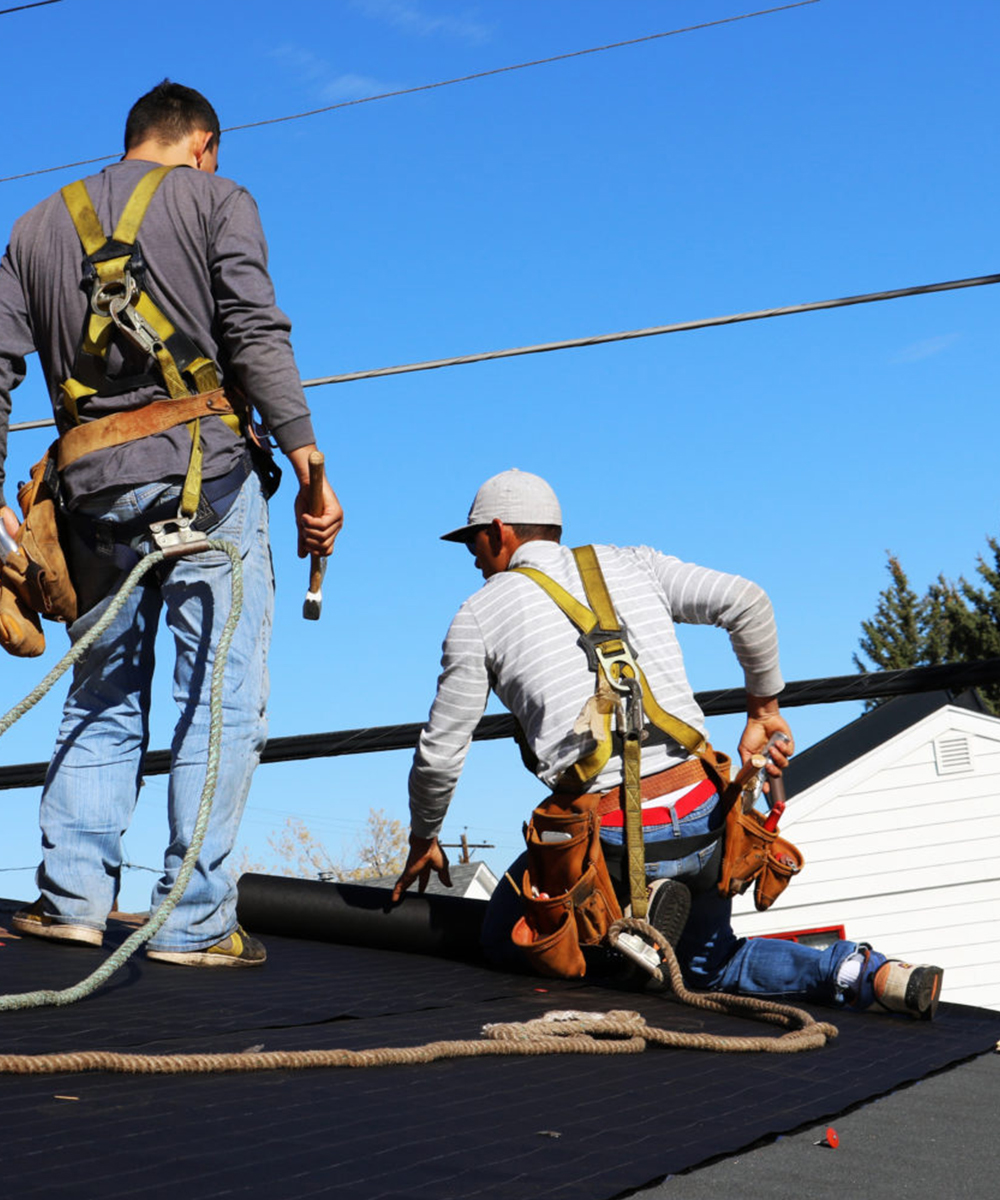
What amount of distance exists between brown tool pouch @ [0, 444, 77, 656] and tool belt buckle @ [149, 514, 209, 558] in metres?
0.30

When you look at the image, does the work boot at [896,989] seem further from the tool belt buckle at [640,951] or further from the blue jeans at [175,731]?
the blue jeans at [175,731]

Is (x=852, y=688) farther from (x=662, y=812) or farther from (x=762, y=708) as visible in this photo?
(x=662, y=812)

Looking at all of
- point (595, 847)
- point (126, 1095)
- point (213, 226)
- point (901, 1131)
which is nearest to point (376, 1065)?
point (126, 1095)

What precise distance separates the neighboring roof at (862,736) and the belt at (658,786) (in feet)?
39.5

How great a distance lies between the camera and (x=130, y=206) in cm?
322

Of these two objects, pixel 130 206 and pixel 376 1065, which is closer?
pixel 376 1065

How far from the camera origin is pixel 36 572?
3.27 metres

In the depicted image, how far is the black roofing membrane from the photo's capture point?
1.59m

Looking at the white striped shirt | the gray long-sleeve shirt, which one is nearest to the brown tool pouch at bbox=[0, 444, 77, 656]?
the gray long-sleeve shirt

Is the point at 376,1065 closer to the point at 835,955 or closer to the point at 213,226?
the point at 835,955

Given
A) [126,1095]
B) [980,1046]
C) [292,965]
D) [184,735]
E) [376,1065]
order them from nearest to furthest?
[126,1095] → [376,1065] → [980,1046] → [184,735] → [292,965]

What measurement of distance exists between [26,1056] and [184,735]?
1.25 meters

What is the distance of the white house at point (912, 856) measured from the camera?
1474cm

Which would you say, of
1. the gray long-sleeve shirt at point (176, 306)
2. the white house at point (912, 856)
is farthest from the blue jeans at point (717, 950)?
the white house at point (912, 856)
